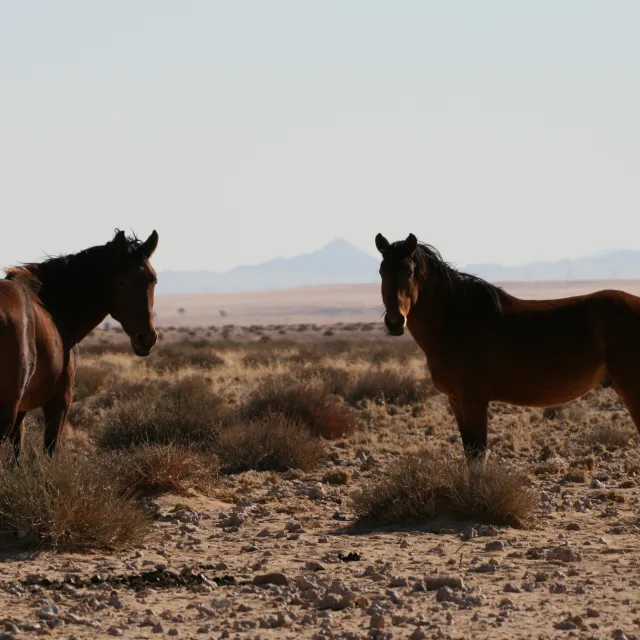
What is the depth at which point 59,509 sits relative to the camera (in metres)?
8.30

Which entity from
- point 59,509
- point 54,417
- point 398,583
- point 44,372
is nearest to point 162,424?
point 54,417

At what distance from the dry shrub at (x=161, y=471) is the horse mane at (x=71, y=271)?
6.10 ft

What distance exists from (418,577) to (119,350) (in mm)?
31972

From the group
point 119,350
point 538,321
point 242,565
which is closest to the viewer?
point 242,565

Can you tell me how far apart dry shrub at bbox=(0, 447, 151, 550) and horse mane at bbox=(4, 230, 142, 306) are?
191 cm

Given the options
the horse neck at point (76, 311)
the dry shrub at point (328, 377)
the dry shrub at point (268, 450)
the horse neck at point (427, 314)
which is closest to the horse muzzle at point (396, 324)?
the horse neck at point (427, 314)

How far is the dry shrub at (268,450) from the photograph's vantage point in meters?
13.3

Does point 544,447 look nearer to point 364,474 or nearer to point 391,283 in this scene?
point 364,474

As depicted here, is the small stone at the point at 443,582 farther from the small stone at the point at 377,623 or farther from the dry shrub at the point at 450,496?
the dry shrub at the point at 450,496

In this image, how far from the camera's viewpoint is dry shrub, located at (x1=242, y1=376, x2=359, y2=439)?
16375 millimetres

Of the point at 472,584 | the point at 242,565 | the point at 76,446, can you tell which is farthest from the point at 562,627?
the point at 76,446

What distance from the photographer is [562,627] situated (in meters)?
6.41

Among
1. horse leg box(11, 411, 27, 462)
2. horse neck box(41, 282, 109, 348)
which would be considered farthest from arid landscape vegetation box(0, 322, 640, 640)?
horse neck box(41, 282, 109, 348)

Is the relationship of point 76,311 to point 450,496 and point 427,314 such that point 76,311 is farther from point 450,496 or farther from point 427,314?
point 450,496
